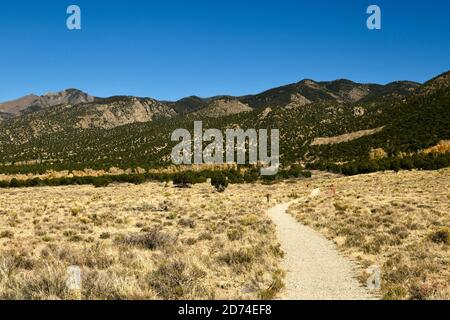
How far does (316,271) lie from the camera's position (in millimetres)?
11719

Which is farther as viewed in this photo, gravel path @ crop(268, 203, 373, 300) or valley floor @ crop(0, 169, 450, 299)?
gravel path @ crop(268, 203, 373, 300)

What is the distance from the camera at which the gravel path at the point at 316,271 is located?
940cm

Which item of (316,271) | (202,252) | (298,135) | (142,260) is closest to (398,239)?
(316,271)

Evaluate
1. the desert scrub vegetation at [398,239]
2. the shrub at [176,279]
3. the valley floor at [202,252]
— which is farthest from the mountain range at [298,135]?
the shrub at [176,279]

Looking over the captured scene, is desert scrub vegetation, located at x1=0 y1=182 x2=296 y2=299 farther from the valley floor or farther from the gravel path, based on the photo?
the gravel path

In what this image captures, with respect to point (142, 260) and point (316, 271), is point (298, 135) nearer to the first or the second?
point (316, 271)

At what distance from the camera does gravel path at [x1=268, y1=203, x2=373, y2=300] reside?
940 cm

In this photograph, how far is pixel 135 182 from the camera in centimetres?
6994

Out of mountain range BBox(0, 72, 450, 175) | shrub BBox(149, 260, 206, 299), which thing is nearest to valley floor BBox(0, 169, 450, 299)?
shrub BBox(149, 260, 206, 299)
